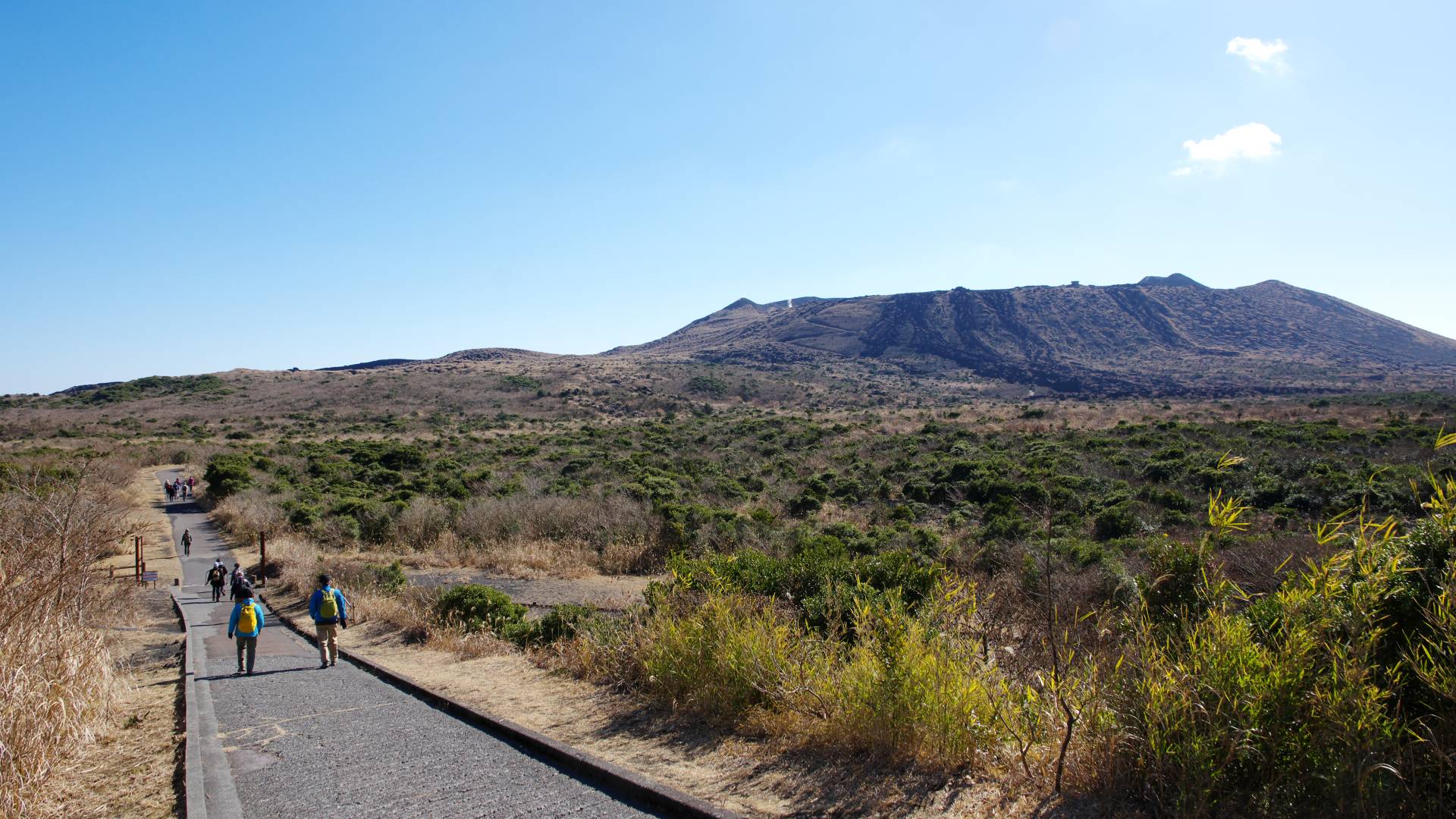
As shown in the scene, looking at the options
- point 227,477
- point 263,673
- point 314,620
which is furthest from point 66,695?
point 227,477

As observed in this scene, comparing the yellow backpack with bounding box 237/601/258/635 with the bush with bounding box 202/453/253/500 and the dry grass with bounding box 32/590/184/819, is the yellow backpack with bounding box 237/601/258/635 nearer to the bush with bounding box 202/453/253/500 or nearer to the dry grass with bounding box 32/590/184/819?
the dry grass with bounding box 32/590/184/819

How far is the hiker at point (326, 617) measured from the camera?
1085cm

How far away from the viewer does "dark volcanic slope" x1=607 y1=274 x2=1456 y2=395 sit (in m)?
81.0

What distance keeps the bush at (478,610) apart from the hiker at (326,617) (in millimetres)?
1724

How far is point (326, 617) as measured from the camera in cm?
1086

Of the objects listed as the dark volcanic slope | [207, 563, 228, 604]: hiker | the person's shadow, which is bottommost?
[207, 563, 228, 604]: hiker

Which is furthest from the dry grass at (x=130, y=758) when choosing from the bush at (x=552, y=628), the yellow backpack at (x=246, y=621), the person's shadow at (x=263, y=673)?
the bush at (x=552, y=628)

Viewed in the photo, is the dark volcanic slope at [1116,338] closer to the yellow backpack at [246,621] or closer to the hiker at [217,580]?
the hiker at [217,580]

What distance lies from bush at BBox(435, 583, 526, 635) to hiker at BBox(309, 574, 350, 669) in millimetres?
1724

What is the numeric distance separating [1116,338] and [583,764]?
111 metres

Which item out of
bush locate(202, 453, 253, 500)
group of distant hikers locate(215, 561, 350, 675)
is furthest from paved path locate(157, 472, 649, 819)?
bush locate(202, 453, 253, 500)

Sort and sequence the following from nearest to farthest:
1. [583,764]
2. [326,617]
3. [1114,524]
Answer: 1. [583,764]
2. [326,617]
3. [1114,524]

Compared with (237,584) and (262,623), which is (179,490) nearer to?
(237,584)

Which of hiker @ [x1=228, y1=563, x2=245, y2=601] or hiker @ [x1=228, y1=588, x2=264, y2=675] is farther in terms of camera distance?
hiker @ [x1=228, y1=563, x2=245, y2=601]
